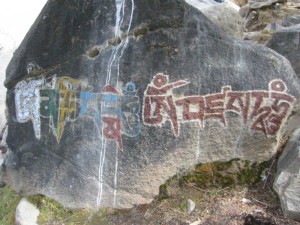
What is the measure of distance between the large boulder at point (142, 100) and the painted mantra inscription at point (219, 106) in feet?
0.04

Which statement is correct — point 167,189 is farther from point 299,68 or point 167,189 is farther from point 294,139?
point 299,68

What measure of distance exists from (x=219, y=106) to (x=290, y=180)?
3.82 ft

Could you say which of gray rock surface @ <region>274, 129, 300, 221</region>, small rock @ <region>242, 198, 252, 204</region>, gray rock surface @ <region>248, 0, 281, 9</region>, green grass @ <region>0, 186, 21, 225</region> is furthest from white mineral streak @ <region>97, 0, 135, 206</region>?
gray rock surface @ <region>248, 0, 281, 9</region>

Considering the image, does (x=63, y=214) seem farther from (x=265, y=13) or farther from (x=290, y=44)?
(x=265, y=13)

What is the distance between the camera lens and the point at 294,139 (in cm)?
468

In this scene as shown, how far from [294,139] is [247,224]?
1202mm

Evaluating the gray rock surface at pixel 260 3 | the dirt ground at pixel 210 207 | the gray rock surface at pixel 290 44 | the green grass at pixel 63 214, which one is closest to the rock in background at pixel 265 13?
the gray rock surface at pixel 260 3

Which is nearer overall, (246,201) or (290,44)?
(246,201)

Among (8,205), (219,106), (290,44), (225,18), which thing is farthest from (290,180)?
(225,18)

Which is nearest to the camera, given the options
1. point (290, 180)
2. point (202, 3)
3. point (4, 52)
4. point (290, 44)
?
point (290, 180)

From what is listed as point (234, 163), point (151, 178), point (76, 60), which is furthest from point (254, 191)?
point (76, 60)

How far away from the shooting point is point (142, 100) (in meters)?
4.75

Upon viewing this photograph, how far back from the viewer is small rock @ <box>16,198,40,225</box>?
4948 millimetres

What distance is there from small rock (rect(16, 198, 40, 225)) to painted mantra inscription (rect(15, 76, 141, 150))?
911mm
